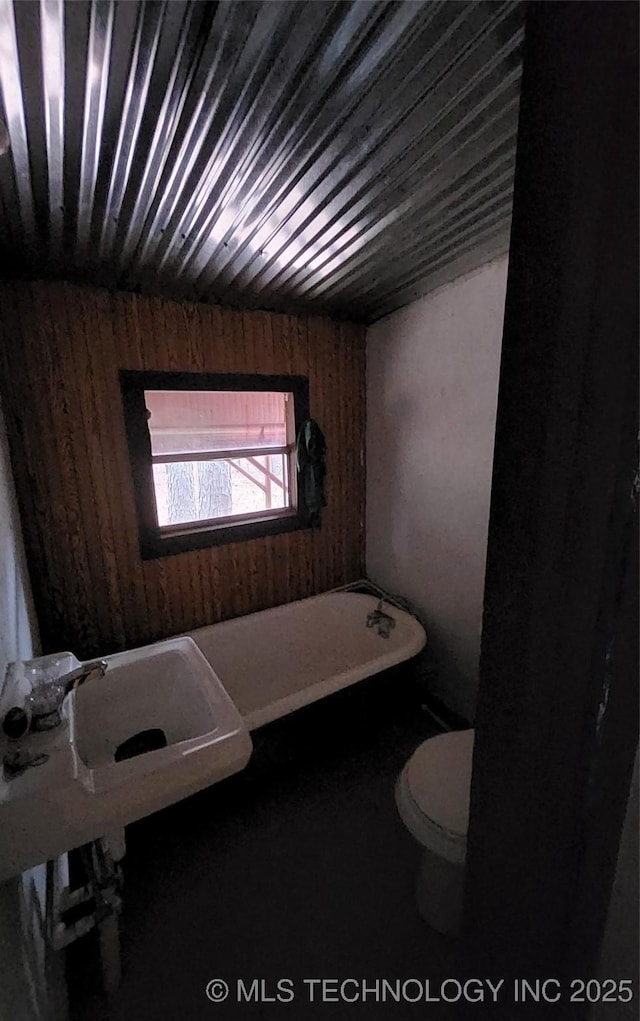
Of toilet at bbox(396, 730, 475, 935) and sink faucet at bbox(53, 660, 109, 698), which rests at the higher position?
sink faucet at bbox(53, 660, 109, 698)

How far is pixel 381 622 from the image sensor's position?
2299mm

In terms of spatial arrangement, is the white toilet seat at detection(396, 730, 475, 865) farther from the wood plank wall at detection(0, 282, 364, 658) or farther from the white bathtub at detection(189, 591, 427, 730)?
the wood plank wall at detection(0, 282, 364, 658)

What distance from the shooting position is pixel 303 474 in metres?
2.30

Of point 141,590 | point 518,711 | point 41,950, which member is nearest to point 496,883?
point 518,711

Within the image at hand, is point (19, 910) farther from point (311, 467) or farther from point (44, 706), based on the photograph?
point (311, 467)

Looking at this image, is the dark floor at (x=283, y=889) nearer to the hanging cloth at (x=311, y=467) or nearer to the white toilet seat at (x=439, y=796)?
the white toilet seat at (x=439, y=796)

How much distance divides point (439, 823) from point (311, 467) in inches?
67.6

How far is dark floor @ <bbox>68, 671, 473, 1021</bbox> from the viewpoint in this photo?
1104 mm

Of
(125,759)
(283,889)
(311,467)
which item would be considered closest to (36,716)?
(125,759)

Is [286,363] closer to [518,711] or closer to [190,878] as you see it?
[518,711]

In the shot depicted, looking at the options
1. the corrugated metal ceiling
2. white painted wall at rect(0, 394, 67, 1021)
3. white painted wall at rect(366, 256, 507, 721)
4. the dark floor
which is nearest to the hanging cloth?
white painted wall at rect(366, 256, 507, 721)

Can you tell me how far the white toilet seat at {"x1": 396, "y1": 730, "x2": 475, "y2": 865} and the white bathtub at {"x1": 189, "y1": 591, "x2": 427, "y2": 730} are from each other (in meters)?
0.51

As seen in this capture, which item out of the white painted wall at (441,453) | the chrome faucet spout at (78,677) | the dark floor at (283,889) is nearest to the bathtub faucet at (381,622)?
the white painted wall at (441,453)

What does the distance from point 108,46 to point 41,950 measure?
6.49 feet
